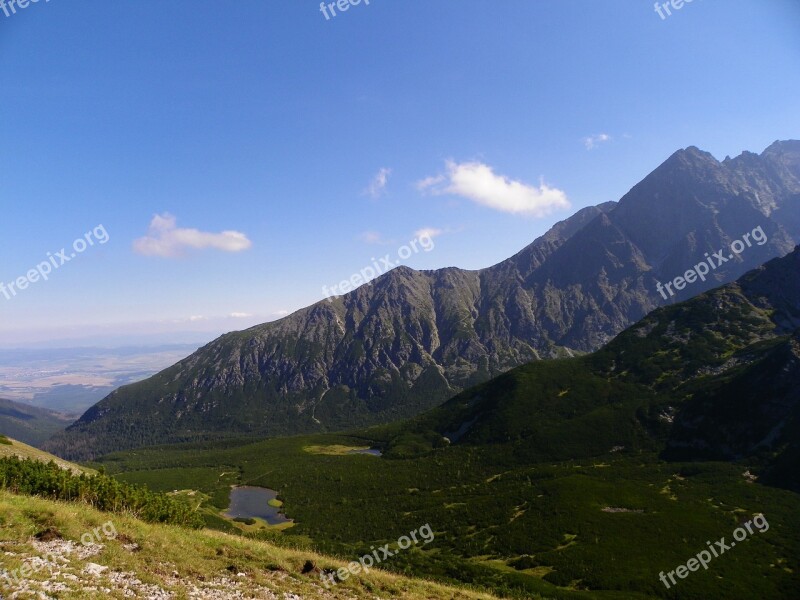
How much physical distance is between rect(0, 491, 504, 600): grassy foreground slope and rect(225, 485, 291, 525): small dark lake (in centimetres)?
12975

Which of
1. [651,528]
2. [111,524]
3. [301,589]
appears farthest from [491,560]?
[111,524]

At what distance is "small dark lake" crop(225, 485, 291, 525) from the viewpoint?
144625 millimetres

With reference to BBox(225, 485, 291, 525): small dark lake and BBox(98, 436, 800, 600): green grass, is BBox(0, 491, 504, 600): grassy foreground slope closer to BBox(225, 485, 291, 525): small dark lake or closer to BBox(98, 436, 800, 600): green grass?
BBox(98, 436, 800, 600): green grass

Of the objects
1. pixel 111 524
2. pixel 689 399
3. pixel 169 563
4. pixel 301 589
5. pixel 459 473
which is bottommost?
pixel 459 473

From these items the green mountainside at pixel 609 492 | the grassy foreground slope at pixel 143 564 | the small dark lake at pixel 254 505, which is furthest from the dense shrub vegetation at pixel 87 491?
the small dark lake at pixel 254 505

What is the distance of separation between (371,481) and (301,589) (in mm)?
159881

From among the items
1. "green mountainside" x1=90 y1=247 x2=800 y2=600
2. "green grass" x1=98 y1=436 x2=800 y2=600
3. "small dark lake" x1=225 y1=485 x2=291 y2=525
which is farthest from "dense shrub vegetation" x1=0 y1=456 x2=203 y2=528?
"small dark lake" x1=225 y1=485 x2=291 y2=525

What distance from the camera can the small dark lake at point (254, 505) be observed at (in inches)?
5694

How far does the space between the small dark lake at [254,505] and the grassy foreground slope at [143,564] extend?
Result: 130 meters

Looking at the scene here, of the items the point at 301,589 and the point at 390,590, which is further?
the point at 390,590

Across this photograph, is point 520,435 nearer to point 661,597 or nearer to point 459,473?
point 459,473

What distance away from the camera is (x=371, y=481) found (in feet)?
561

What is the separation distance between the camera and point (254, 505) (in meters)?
161

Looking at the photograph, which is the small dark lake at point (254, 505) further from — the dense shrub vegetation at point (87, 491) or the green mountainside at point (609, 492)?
the dense shrub vegetation at point (87, 491)
